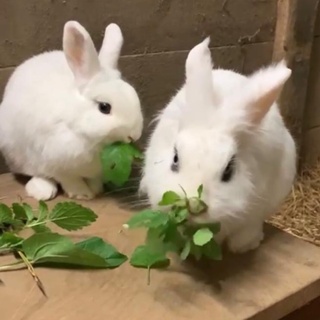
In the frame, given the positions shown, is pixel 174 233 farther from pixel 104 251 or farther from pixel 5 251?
pixel 5 251

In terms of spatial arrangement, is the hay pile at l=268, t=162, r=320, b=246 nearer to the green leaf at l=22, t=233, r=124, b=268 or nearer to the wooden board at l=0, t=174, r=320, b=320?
the wooden board at l=0, t=174, r=320, b=320

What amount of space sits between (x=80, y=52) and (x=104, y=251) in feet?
1.23

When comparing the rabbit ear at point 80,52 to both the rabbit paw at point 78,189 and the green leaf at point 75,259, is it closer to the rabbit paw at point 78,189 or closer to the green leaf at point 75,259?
the rabbit paw at point 78,189

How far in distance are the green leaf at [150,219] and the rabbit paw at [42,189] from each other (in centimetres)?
35

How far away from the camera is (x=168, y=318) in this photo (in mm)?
925

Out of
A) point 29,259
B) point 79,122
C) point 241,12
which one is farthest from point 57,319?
point 241,12

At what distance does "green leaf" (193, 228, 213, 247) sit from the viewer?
0.93 meters

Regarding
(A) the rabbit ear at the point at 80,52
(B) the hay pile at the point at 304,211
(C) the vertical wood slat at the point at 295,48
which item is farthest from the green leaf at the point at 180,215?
(C) the vertical wood slat at the point at 295,48

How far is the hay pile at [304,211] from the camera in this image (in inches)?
74.6

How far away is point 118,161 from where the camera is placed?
3.98ft

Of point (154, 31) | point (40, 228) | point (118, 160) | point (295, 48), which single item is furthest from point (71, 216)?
point (295, 48)

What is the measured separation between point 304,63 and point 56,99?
0.96 metres

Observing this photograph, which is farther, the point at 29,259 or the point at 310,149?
the point at 310,149

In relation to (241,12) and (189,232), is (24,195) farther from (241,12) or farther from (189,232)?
(241,12)
